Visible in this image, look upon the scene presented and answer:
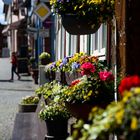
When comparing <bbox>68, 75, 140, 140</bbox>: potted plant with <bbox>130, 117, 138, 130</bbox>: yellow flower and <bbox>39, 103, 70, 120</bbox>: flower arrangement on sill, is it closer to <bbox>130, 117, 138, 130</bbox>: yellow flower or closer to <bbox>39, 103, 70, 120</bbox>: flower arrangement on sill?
<bbox>130, 117, 138, 130</bbox>: yellow flower

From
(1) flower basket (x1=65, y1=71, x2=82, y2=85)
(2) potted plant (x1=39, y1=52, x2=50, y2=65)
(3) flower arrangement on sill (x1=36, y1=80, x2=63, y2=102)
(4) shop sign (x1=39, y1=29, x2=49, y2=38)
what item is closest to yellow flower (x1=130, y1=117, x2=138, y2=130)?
(3) flower arrangement on sill (x1=36, y1=80, x2=63, y2=102)

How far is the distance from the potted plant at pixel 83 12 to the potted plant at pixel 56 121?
91 centimetres

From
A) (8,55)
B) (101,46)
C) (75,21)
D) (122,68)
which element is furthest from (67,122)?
(8,55)

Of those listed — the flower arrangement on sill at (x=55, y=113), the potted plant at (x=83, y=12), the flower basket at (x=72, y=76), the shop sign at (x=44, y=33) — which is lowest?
the flower arrangement on sill at (x=55, y=113)

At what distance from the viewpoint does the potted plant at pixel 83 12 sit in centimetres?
532

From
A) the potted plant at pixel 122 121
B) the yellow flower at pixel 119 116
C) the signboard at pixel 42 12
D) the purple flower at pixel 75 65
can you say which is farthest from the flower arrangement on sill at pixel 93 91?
the signboard at pixel 42 12

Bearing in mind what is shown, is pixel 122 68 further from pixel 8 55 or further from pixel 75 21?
pixel 8 55

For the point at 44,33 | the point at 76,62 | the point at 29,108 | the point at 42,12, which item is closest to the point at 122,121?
the point at 76,62

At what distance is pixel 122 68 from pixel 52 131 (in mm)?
1790

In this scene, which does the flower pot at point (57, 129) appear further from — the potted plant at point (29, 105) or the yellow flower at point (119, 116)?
the potted plant at point (29, 105)

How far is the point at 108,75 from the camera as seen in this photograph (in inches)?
193

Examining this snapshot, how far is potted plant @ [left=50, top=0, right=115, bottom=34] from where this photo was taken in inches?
209

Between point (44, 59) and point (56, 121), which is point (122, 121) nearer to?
point (56, 121)

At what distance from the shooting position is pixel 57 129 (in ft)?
19.6
